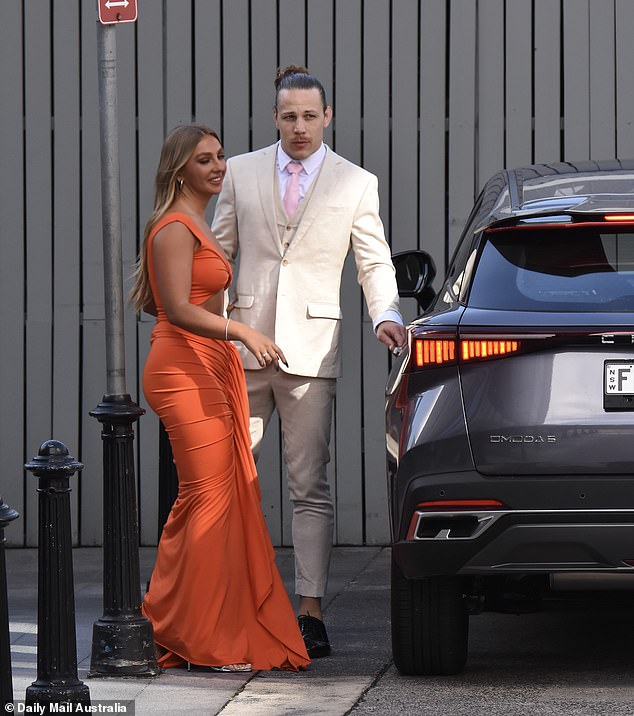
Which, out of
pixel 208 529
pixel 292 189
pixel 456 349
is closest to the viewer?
pixel 456 349

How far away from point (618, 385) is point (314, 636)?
5.95 ft

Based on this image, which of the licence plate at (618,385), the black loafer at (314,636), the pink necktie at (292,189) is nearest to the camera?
the licence plate at (618,385)

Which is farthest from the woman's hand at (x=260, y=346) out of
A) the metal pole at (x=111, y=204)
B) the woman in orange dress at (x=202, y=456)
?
the metal pole at (x=111, y=204)

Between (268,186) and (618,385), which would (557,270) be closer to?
(618,385)

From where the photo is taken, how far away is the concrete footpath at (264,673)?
5000mm

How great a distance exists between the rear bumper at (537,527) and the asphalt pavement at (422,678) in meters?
0.42

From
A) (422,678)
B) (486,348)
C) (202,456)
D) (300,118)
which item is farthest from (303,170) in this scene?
(422,678)

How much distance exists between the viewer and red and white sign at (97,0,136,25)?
5391 mm

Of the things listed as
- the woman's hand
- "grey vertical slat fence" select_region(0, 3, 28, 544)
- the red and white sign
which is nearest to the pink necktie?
the woman's hand

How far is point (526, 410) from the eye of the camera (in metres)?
4.70

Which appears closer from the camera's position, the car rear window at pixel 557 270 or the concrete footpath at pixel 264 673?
the car rear window at pixel 557 270

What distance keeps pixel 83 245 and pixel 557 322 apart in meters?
4.59
